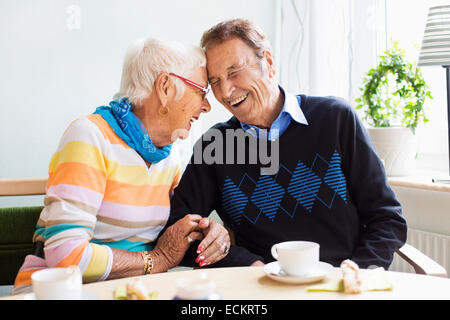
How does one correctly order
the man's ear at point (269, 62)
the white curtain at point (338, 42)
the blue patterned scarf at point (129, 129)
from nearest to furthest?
the blue patterned scarf at point (129, 129), the man's ear at point (269, 62), the white curtain at point (338, 42)

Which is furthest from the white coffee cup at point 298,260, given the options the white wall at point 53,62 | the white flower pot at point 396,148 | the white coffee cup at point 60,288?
the white wall at point 53,62

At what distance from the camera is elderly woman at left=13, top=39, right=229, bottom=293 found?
50.7 inches

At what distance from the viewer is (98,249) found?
1.31 metres

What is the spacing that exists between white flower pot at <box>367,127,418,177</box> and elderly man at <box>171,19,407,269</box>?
67 centimetres

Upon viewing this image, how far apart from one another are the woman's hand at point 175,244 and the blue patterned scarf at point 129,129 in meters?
0.22

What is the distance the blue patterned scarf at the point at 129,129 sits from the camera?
1461 mm

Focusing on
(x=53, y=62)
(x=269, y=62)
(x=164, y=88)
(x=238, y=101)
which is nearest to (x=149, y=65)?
(x=164, y=88)

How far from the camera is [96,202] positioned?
1341 mm

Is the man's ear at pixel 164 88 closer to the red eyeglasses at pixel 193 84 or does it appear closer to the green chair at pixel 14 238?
the red eyeglasses at pixel 193 84

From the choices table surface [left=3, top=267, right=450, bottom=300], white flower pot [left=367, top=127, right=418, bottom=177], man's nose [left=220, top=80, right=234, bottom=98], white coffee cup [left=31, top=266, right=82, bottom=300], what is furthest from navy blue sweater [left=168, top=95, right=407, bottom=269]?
white coffee cup [left=31, top=266, right=82, bottom=300]

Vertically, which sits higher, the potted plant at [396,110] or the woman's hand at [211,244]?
the potted plant at [396,110]

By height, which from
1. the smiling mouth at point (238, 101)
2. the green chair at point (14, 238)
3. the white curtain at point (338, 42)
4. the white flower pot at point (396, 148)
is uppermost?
the white curtain at point (338, 42)

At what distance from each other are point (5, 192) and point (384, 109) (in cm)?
173

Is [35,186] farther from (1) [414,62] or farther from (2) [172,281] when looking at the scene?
(1) [414,62]
